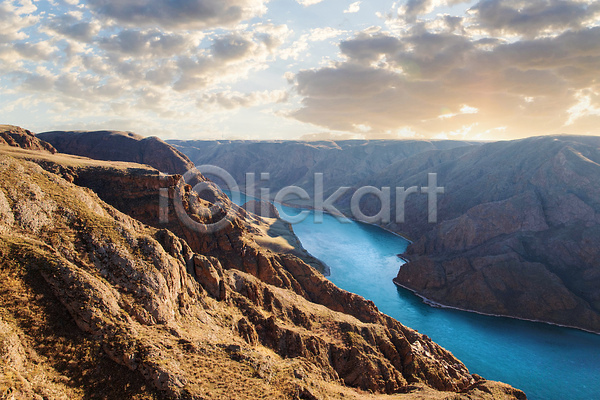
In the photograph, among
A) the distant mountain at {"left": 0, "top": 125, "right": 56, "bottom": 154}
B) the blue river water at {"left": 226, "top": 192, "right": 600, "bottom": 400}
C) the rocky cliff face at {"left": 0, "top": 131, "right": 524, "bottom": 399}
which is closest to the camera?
the rocky cliff face at {"left": 0, "top": 131, "right": 524, "bottom": 399}

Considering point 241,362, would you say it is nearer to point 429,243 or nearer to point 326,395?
point 326,395

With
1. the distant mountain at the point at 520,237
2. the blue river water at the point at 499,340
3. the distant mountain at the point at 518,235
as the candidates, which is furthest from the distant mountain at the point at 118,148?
the distant mountain at the point at 520,237

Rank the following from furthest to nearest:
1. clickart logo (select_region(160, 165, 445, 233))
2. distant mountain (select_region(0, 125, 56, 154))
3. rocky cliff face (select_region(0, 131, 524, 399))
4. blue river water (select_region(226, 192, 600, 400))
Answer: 1. distant mountain (select_region(0, 125, 56, 154))
2. blue river water (select_region(226, 192, 600, 400))
3. clickart logo (select_region(160, 165, 445, 233))
4. rocky cliff face (select_region(0, 131, 524, 399))

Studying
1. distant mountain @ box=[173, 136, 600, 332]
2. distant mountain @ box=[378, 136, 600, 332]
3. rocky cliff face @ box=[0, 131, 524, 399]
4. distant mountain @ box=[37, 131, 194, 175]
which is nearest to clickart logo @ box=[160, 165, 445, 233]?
distant mountain @ box=[173, 136, 600, 332]

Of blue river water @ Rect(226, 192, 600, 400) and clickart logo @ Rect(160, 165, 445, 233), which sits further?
blue river water @ Rect(226, 192, 600, 400)

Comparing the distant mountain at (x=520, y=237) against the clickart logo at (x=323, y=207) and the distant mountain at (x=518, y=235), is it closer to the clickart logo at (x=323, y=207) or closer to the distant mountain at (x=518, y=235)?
the distant mountain at (x=518, y=235)

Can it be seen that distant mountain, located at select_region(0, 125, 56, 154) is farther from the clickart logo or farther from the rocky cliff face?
the rocky cliff face

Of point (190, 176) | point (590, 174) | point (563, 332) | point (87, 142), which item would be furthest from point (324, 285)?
point (87, 142)
